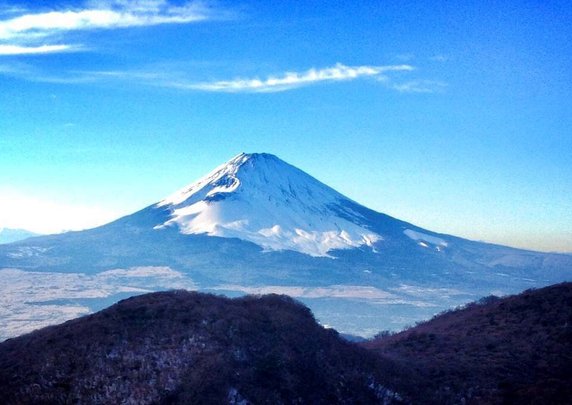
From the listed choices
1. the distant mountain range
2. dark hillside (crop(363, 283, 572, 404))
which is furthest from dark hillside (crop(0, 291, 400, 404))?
dark hillside (crop(363, 283, 572, 404))

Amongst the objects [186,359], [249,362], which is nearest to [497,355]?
[249,362]

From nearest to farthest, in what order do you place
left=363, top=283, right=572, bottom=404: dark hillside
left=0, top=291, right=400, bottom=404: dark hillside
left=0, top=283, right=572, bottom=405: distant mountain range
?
left=0, top=291, right=400, bottom=404: dark hillside → left=0, top=283, right=572, bottom=405: distant mountain range → left=363, top=283, right=572, bottom=404: dark hillside

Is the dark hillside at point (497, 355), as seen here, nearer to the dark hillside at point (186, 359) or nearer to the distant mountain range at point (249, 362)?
the distant mountain range at point (249, 362)

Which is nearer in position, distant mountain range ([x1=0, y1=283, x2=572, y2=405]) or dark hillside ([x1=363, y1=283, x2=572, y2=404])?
distant mountain range ([x1=0, y1=283, x2=572, y2=405])

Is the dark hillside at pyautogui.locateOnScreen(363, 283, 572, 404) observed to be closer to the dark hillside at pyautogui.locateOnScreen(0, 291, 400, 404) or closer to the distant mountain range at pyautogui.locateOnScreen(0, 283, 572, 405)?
the distant mountain range at pyautogui.locateOnScreen(0, 283, 572, 405)

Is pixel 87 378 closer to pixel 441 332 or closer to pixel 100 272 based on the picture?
pixel 441 332

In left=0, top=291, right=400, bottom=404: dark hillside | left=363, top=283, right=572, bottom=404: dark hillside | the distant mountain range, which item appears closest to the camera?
left=0, top=291, right=400, bottom=404: dark hillside
